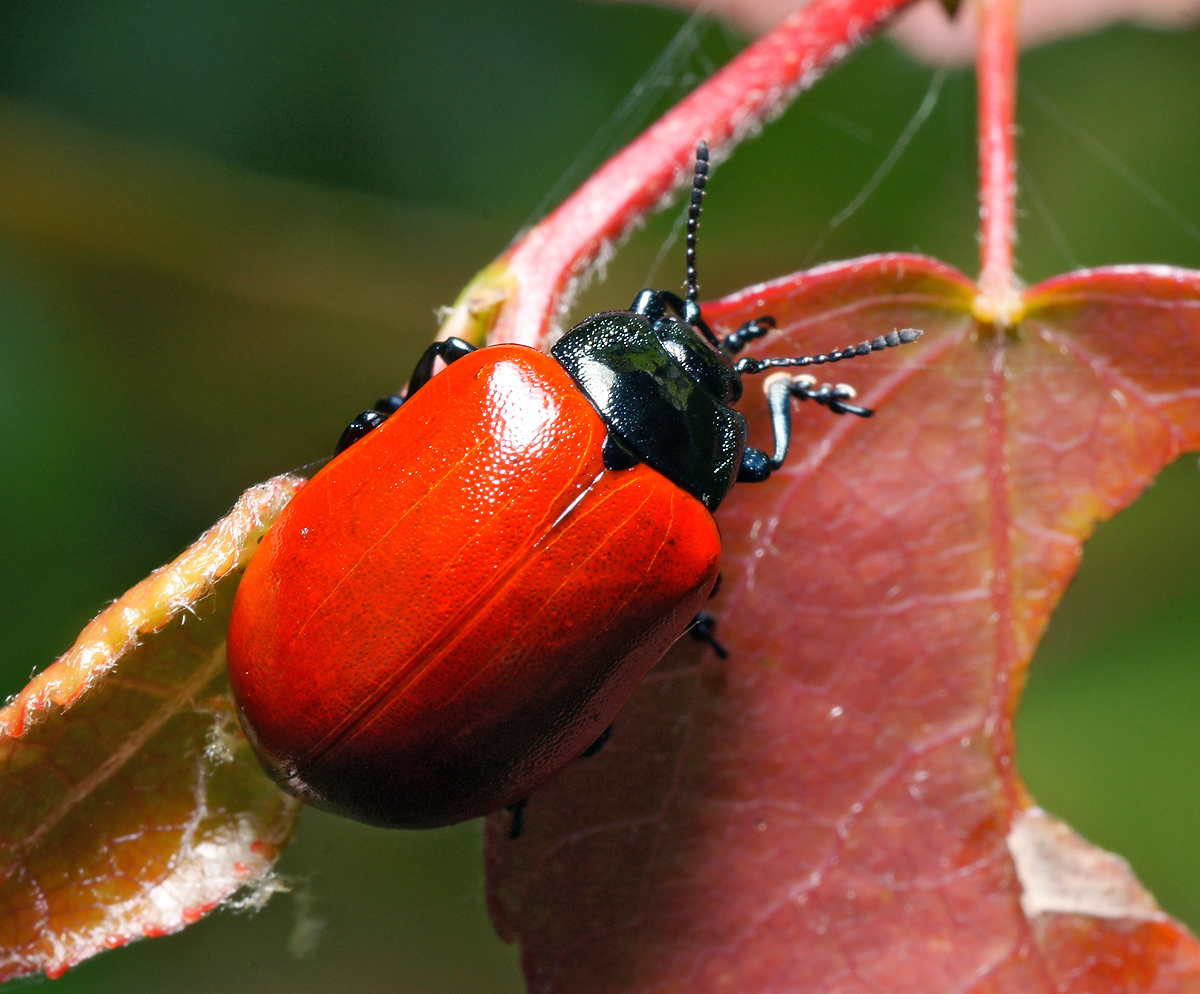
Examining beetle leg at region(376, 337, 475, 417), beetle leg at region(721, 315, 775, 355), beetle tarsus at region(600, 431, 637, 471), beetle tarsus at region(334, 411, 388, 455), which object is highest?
beetle leg at region(376, 337, 475, 417)

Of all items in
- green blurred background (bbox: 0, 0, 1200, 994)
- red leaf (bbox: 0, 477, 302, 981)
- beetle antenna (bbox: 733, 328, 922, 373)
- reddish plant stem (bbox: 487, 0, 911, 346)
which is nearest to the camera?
red leaf (bbox: 0, 477, 302, 981)

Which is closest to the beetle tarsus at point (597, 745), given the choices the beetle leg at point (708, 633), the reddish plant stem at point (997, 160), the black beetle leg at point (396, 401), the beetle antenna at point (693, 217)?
the beetle leg at point (708, 633)

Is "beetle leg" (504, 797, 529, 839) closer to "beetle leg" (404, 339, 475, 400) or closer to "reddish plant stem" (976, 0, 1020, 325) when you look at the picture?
"beetle leg" (404, 339, 475, 400)

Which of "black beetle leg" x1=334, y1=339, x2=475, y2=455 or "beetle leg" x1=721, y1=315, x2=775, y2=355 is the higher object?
"black beetle leg" x1=334, y1=339, x2=475, y2=455

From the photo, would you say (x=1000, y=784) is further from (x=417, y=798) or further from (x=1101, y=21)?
(x=1101, y=21)

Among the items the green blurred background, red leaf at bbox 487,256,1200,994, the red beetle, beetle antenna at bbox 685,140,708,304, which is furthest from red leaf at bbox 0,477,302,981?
the green blurred background

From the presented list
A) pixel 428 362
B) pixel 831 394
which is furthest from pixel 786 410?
pixel 428 362
